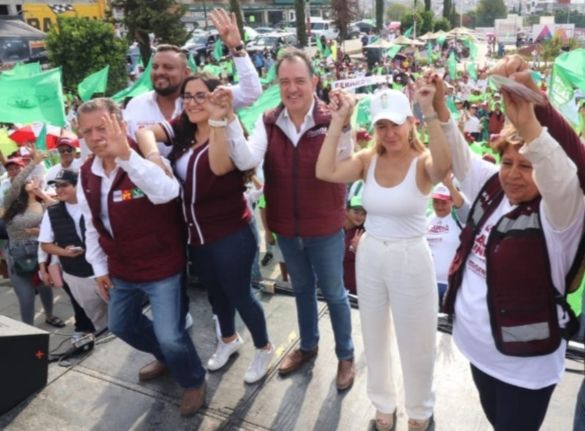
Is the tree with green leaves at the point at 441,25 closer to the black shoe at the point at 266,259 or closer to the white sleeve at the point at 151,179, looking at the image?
the black shoe at the point at 266,259

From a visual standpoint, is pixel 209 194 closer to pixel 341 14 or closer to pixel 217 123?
pixel 217 123

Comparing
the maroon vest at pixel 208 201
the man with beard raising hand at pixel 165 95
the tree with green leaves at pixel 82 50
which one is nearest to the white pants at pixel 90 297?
the man with beard raising hand at pixel 165 95

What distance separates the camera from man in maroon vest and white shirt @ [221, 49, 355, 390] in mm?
2549

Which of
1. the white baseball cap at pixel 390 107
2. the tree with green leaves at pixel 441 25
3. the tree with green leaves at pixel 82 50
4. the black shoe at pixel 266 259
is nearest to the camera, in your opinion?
the white baseball cap at pixel 390 107

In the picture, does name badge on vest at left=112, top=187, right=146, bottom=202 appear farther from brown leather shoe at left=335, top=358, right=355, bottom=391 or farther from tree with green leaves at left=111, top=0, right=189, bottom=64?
tree with green leaves at left=111, top=0, right=189, bottom=64

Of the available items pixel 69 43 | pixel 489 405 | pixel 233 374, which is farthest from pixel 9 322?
pixel 69 43

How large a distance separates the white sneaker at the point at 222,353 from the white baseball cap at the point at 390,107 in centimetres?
171

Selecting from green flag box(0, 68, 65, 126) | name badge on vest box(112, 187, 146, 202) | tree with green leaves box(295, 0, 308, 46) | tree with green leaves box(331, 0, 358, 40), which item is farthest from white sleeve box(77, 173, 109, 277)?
tree with green leaves box(331, 0, 358, 40)

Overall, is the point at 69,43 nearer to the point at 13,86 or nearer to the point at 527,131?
the point at 13,86

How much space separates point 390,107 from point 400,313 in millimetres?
897

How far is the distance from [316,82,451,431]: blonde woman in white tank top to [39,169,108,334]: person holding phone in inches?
84.5

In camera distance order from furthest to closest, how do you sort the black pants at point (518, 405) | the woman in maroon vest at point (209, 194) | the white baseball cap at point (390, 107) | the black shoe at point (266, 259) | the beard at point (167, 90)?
the black shoe at point (266, 259) → the beard at point (167, 90) → the woman in maroon vest at point (209, 194) → the white baseball cap at point (390, 107) → the black pants at point (518, 405)

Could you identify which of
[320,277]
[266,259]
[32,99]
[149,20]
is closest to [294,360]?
[320,277]

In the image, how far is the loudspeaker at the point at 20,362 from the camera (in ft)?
9.15
